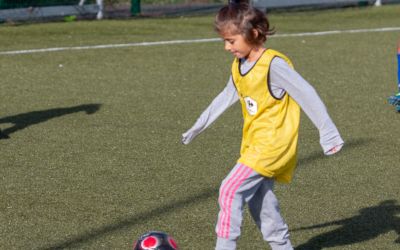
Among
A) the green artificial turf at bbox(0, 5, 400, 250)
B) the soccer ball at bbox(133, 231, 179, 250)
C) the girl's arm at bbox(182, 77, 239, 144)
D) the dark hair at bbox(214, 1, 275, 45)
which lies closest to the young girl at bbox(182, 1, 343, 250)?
the dark hair at bbox(214, 1, 275, 45)

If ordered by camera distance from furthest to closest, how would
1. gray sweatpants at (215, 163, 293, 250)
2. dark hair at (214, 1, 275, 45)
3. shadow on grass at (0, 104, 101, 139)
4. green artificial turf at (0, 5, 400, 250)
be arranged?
shadow on grass at (0, 104, 101, 139) < green artificial turf at (0, 5, 400, 250) < gray sweatpants at (215, 163, 293, 250) < dark hair at (214, 1, 275, 45)

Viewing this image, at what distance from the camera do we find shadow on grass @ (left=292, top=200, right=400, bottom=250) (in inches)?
242

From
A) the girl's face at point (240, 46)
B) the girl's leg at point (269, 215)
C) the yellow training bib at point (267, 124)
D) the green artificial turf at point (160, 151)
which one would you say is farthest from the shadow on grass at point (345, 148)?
the girl's face at point (240, 46)

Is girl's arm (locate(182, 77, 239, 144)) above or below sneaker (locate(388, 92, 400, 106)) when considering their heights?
above

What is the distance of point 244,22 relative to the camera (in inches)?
200

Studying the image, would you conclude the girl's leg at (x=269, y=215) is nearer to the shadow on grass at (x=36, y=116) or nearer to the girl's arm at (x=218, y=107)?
the girl's arm at (x=218, y=107)

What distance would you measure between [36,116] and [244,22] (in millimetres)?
5708

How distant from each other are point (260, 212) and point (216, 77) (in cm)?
778

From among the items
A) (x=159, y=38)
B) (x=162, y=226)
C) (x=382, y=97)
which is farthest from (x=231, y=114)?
(x=159, y=38)

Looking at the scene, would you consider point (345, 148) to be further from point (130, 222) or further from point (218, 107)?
point (218, 107)

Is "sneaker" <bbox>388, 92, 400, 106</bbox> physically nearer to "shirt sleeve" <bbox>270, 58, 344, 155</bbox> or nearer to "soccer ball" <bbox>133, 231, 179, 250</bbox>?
"shirt sleeve" <bbox>270, 58, 344, 155</bbox>

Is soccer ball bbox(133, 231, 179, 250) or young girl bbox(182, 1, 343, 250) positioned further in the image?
soccer ball bbox(133, 231, 179, 250)

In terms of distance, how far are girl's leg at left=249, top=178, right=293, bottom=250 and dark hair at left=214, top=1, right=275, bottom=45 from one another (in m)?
0.80

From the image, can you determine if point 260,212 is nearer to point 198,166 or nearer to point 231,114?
point 198,166
